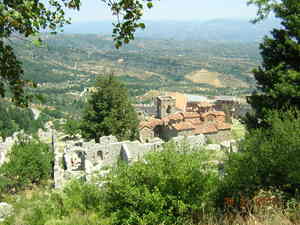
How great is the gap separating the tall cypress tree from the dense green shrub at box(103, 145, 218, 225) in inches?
234

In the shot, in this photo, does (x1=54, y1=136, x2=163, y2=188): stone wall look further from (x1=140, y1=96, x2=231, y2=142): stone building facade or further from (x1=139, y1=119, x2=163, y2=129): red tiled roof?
(x1=139, y1=119, x2=163, y2=129): red tiled roof

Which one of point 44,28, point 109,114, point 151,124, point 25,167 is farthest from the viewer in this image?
point 151,124

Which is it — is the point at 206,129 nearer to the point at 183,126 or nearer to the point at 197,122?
the point at 183,126

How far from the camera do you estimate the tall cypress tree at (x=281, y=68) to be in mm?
13664

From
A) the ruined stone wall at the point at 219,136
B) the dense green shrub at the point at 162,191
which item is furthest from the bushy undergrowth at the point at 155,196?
the ruined stone wall at the point at 219,136

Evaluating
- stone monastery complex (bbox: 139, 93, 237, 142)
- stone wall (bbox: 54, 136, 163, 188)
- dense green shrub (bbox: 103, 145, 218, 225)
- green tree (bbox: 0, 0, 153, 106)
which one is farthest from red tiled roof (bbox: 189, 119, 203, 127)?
green tree (bbox: 0, 0, 153, 106)

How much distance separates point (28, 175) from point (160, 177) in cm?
1594

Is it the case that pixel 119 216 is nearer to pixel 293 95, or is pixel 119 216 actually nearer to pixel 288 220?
pixel 288 220

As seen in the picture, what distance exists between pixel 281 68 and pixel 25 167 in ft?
57.4

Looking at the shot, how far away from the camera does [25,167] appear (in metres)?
21.7

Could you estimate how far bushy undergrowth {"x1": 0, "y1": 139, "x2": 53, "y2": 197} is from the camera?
2164cm

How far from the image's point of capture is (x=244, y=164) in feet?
28.7

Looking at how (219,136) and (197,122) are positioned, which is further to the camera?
(197,122)

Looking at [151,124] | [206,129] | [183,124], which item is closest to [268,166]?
[206,129]
